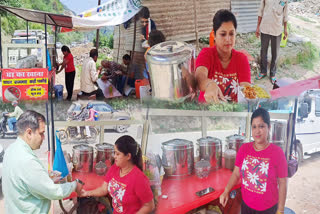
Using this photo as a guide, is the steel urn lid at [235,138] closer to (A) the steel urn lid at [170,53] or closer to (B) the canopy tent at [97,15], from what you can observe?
(A) the steel urn lid at [170,53]

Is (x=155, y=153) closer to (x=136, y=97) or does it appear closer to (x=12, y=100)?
(x=136, y=97)

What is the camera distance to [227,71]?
1.60 metres

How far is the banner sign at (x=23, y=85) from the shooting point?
6.14 ft

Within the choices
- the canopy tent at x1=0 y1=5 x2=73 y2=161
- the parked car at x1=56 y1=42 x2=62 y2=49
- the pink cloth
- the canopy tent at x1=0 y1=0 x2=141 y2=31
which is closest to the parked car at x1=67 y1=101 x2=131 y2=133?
the pink cloth

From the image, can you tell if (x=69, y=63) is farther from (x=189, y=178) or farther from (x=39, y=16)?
(x=189, y=178)

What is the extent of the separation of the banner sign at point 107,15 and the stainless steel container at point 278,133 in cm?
108

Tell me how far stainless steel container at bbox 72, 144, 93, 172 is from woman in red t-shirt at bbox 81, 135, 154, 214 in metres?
0.21

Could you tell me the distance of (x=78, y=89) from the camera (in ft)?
7.45

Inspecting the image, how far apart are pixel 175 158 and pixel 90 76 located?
105 centimetres

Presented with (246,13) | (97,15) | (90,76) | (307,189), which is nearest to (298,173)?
(307,189)

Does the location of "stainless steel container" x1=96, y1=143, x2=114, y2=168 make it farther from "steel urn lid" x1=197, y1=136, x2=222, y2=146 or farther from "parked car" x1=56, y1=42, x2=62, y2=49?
"parked car" x1=56, y1=42, x2=62, y2=49

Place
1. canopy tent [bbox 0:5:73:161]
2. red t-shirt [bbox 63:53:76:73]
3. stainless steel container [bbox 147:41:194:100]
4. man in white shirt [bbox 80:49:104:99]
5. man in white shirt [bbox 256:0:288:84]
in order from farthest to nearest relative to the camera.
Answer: red t-shirt [bbox 63:53:76:73] < man in white shirt [bbox 80:49:104:99] < canopy tent [bbox 0:5:73:161] < man in white shirt [bbox 256:0:288:84] < stainless steel container [bbox 147:41:194:100]

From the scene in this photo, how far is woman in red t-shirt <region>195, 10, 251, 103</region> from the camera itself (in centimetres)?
156

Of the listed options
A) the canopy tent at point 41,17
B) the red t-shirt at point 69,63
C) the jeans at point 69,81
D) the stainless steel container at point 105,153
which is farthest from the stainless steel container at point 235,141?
the red t-shirt at point 69,63
